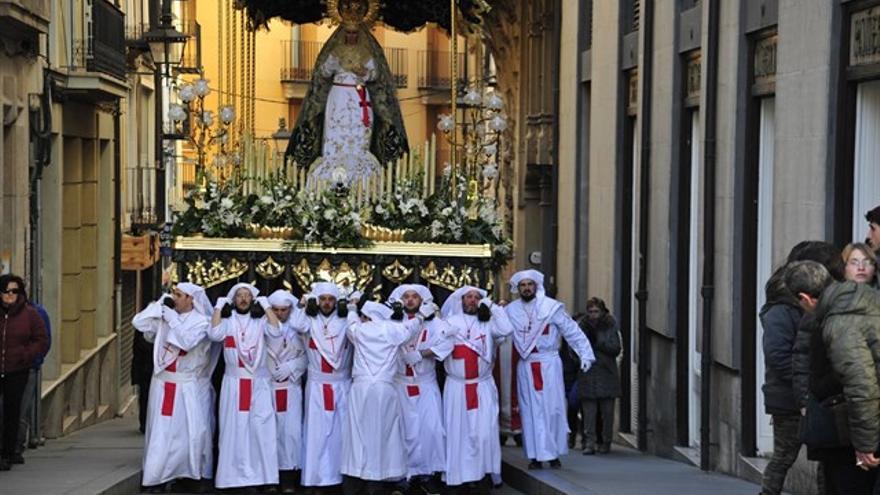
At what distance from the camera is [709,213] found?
18797 millimetres

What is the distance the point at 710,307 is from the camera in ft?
61.1

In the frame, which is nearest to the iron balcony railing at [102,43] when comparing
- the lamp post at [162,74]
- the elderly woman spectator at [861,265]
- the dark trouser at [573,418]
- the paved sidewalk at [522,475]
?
the lamp post at [162,74]

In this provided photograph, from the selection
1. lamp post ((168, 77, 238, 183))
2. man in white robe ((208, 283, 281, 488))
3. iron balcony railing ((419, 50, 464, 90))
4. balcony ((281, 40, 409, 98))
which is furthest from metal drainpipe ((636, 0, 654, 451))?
iron balcony railing ((419, 50, 464, 90))

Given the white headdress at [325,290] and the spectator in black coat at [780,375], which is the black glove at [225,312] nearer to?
the white headdress at [325,290]

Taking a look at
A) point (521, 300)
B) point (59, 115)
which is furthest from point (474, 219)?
point (59, 115)

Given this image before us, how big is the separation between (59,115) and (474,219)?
7.10 metres

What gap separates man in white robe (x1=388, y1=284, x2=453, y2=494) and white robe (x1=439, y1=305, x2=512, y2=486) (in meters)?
0.11

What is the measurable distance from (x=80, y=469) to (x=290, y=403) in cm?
180

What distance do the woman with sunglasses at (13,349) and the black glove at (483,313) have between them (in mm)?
3671

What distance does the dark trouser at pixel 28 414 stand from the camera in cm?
1795

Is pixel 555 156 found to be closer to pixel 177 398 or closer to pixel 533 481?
pixel 533 481

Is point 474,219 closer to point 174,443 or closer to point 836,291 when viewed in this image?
point 174,443

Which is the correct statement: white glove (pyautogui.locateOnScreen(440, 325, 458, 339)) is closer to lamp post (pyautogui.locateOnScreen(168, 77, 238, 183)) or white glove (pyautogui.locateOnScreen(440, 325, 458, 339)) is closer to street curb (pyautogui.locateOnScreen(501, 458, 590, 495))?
street curb (pyautogui.locateOnScreen(501, 458, 590, 495))

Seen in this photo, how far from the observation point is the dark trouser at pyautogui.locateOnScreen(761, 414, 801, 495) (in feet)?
42.8
